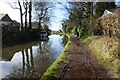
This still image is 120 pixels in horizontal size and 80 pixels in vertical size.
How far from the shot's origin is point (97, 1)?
4009cm

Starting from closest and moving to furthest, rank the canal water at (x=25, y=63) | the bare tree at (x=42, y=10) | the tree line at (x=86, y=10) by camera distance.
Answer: the canal water at (x=25, y=63) → the tree line at (x=86, y=10) → the bare tree at (x=42, y=10)

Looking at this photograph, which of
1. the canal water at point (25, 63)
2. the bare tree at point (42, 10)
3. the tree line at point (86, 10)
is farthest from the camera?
the bare tree at point (42, 10)

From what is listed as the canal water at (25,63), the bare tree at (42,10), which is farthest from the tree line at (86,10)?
the canal water at (25,63)

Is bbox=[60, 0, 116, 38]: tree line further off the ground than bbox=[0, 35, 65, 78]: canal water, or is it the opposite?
bbox=[60, 0, 116, 38]: tree line

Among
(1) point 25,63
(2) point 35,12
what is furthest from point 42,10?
(1) point 25,63

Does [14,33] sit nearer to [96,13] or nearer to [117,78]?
[96,13]

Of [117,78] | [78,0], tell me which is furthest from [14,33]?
[117,78]

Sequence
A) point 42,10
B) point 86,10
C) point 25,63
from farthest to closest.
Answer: point 42,10, point 86,10, point 25,63

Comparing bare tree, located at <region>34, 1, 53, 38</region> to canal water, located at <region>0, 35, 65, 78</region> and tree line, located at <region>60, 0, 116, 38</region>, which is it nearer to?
tree line, located at <region>60, 0, 116, 38</region>

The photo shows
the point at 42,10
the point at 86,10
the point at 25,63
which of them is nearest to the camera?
the point at 25,63

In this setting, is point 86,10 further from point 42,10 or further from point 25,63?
point 25,63

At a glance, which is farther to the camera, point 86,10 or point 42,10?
point 42,10

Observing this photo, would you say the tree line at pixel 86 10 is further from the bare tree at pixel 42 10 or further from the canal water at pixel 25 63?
the canal water at pixel 25 63

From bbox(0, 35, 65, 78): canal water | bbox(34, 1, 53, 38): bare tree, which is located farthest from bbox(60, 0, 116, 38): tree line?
bbox(0, 35, 65, 78): canal water
